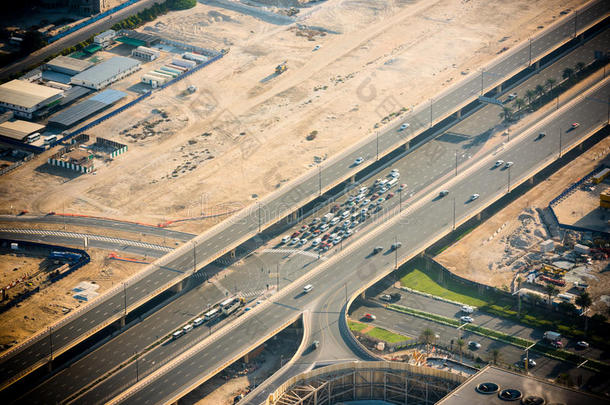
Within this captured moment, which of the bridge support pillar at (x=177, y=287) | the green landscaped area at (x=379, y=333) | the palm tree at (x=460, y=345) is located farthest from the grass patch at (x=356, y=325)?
the bridge support pillar at (x=177, y=287)

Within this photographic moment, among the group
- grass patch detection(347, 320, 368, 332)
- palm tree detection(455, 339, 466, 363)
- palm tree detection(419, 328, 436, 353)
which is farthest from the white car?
grass patch detection(347, 320, 368, 332)

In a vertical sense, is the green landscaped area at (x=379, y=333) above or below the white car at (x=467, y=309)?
below

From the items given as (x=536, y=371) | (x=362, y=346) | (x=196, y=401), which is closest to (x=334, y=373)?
(x=362, y=346)

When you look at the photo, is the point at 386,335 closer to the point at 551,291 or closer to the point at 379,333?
the point at 379,333

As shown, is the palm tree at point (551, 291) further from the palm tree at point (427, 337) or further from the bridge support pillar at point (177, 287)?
the bridge support pillar at point (177, 287)

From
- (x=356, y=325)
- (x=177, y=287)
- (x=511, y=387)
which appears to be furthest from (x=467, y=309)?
(x=177, y=287)

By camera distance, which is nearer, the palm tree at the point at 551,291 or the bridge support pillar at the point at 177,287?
the palm tree at the point at 551,291
